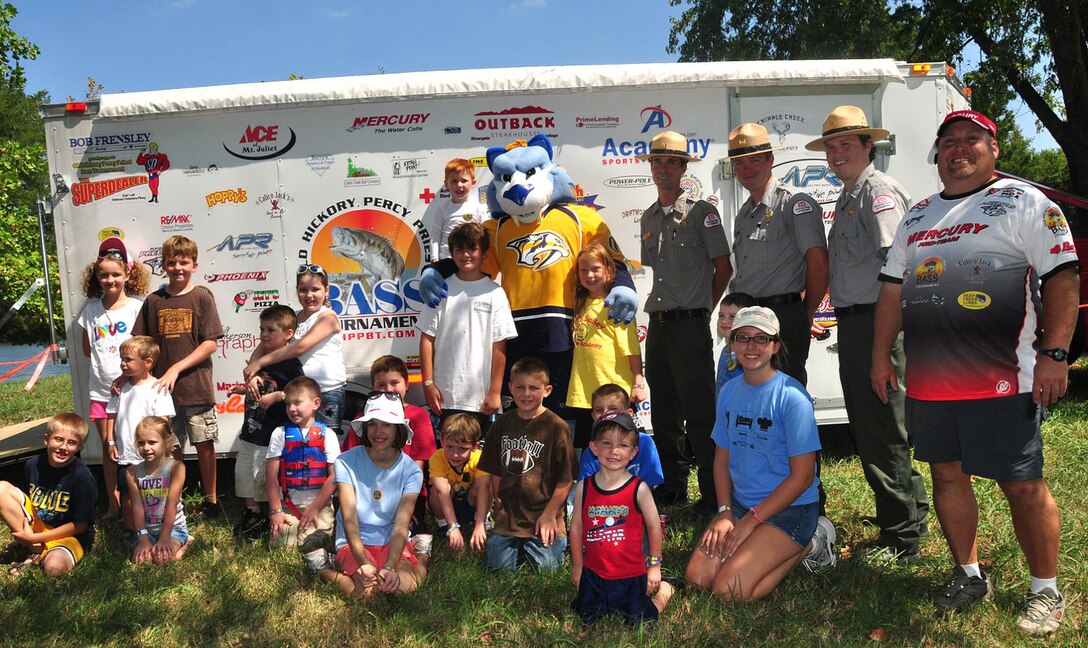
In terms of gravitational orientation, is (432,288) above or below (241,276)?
below

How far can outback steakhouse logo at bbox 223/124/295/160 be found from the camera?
498 centimetres

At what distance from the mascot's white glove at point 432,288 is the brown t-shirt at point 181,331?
141 cm

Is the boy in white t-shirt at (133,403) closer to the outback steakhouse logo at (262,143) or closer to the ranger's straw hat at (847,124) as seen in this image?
the outback steakhouse logo at (262,143)

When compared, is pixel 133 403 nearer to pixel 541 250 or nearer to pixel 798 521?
pixel 541 250

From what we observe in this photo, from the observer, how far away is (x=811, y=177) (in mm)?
4984

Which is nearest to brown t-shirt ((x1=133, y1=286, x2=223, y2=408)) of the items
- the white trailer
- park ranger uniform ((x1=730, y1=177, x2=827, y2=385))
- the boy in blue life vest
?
the white trailer

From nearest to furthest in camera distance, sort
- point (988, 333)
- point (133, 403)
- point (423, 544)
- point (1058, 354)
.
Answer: point (1058, 354)
point (988, 333)
point (423, 544)
point (133, 403)

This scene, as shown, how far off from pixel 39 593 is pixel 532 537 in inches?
98.1

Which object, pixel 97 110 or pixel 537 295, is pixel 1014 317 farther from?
pixel 97 110

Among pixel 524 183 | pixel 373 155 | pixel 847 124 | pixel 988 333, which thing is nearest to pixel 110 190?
pixel 373 155

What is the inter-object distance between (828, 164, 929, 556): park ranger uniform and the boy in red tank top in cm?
125

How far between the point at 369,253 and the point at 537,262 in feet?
4.15

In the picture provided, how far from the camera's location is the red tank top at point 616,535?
3.18 m

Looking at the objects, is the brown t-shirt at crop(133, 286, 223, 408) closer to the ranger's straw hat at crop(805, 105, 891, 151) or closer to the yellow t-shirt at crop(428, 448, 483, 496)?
the yellow t-shirt at crop(428, 448, 483, 496)
